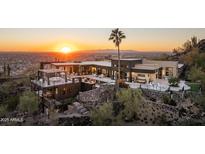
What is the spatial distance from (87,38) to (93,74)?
2.63ft

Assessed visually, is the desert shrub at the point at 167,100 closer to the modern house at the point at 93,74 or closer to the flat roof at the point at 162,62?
the modern house at the point at 93,74

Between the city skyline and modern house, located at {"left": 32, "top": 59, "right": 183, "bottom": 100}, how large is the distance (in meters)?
0.34

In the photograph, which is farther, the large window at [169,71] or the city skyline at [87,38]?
the large window at [169,71]

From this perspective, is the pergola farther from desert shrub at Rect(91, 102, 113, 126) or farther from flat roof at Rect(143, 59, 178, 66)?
flat roof at Rect(143, 59, 178, 66)

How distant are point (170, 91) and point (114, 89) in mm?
1169

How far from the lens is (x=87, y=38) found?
6203 millimetres

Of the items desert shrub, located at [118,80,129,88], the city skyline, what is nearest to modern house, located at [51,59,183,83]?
desert shrub, located at [118,80,129,88]

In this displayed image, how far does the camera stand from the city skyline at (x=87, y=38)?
6086 mm

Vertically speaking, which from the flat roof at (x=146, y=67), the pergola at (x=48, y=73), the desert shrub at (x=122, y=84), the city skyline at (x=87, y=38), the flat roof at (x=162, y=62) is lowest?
the desert shrub at (x=122, y=84)

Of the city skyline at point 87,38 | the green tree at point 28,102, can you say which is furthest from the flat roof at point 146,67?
the green tree at point 28,102

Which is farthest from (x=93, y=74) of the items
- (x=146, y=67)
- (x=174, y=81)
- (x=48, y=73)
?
(x=174, y=81)

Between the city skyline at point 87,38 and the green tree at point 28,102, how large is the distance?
960mm
